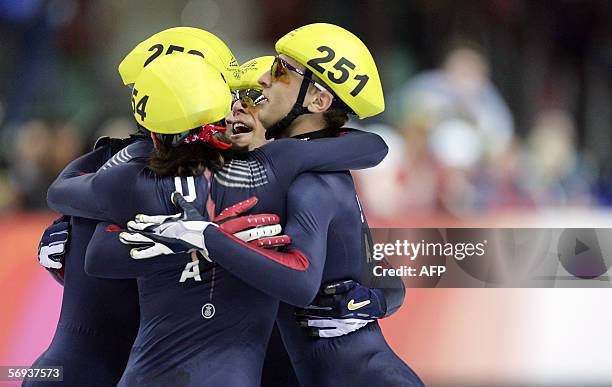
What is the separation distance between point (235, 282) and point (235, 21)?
4542 millimetres

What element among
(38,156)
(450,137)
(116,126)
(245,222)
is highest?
(245,222)

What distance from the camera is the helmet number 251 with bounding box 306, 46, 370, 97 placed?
3.53 m

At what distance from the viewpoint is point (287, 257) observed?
9.53ft

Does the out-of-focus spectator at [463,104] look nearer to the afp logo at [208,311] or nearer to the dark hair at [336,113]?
the dark hair at [336,113]

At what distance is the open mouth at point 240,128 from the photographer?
4262mm

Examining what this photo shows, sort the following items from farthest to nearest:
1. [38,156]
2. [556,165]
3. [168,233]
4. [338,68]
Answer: [556,165]
[38,156]
[338,68]
[168,233]

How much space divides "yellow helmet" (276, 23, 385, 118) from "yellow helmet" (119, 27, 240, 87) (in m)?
0.27

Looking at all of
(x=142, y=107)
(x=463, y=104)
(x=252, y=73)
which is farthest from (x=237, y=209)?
(x=463, y=104)

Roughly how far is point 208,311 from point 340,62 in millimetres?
1095

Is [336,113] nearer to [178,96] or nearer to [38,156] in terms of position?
[178,96]

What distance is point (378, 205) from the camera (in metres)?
6.90

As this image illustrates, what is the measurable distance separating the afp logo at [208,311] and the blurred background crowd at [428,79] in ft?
13.5

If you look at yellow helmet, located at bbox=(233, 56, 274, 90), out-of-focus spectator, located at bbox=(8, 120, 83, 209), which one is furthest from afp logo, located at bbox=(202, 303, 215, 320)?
out-of-focus spectator, located at bbox=(8, 120, 83, 209)

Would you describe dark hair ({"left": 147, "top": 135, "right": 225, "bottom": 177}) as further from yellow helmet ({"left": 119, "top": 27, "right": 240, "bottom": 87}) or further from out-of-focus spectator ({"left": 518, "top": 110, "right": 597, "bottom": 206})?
out-of-focus spectator ({"left": 518, "top": 110, "right": 597, "bottom": 206})
